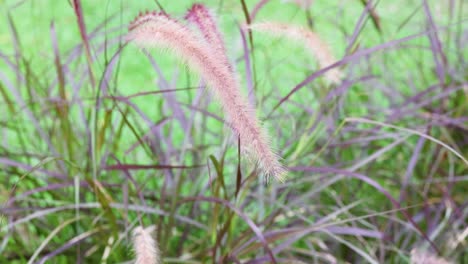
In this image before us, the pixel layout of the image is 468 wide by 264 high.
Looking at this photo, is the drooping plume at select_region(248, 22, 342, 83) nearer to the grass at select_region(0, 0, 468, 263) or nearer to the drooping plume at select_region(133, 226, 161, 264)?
the grass at select_region(0, 0, 468, 263)

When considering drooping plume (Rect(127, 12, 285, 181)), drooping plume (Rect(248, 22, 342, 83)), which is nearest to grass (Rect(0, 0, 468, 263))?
drooping plume (Rect(248, 22, 342, 83))

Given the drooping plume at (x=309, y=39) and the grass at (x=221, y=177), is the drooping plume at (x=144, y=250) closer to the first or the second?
the grass at (x=221, y=177)

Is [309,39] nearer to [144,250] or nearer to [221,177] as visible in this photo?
[221,177]

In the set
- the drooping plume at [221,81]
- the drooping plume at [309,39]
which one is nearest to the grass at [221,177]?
the drooping plume at [309,39]

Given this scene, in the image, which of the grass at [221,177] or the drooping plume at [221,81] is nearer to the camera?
the drooping plume at [221,81]

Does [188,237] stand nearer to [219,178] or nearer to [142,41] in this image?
[219,178]

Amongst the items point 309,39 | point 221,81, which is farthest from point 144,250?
point 309,39

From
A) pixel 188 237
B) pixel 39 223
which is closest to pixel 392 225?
pixel 188 237

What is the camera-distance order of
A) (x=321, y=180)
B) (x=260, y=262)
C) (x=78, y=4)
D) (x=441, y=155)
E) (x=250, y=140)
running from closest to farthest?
(x=250, y=140) → (x=78, y=4) → (x=260, y=262) → (x=321, y=180) → (x=441, y=155)

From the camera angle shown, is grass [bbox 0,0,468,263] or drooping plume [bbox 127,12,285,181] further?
grass [bbox 0,0,468,263]
